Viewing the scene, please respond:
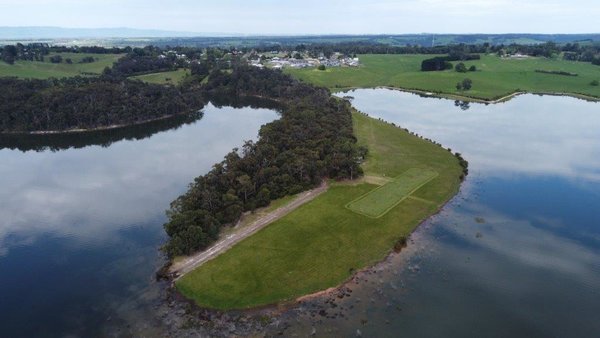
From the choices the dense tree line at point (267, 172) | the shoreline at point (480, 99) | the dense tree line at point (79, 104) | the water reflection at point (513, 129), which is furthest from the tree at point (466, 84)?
the dense tree line at point (79, 104)

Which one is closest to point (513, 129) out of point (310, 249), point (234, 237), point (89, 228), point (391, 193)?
point (391, 193)

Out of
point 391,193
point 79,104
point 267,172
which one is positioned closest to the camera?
point 267,172

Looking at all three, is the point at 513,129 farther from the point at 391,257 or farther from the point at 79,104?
the point at 79,104

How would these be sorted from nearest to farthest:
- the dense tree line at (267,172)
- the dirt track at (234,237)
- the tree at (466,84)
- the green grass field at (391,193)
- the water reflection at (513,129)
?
1. the dirt track at (234,237)
2. the dense tree line at (267,172)
3. the green grass field at (391,193)
4. the water reflection at (513,129)
5. the tree at (466,84)

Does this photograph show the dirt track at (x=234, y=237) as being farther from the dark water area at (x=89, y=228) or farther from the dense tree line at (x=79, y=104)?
the dense tree line at (x=79, y=104)

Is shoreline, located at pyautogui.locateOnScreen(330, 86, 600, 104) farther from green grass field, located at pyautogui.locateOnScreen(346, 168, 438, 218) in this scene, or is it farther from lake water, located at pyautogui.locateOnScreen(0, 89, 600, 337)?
green grass field, located at pyautogui.locateOnScreen(346, 168, 438, 218)
